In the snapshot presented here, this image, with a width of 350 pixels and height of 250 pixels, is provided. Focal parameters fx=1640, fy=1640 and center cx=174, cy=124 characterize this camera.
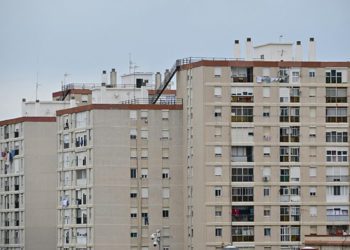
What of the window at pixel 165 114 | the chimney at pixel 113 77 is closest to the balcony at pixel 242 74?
the window at pixel 165 114

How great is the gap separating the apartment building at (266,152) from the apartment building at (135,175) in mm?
3447

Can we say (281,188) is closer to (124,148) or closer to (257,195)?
(257,195)

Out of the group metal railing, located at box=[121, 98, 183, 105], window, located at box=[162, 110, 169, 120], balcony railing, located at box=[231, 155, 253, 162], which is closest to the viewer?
balcony railing, located at box=[231, 155, 253, 162]

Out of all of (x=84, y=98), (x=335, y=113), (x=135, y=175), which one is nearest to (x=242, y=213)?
(x=135, y=175)

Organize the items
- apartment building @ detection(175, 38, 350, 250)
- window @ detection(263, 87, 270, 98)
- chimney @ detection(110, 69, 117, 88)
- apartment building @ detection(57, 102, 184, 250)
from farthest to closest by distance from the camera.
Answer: chimney @ detection(110, 69, 117, 88) < apartment building @ detection(57, 102, 184, 250) < window @ detection(263, 87, 270, 98) < apartment building @ detection(175, 38, 350, 250)

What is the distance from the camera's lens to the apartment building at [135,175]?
159 meters

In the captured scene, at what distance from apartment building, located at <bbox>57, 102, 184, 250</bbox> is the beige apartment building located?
948 inches

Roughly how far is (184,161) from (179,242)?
787cm

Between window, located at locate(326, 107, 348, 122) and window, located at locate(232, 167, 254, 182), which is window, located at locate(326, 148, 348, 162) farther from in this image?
window, located at locate(232, 167, 254, 182)

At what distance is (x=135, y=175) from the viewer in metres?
159

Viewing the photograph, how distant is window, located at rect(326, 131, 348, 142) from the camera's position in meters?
155

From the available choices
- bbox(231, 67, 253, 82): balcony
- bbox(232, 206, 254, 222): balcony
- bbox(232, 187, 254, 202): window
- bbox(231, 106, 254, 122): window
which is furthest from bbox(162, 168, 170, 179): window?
bbox(231, 67, 253, 82): balcony

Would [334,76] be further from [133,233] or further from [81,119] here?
[81,119]

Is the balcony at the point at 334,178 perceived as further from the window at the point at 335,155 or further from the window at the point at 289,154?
the window at the point at 289,154
